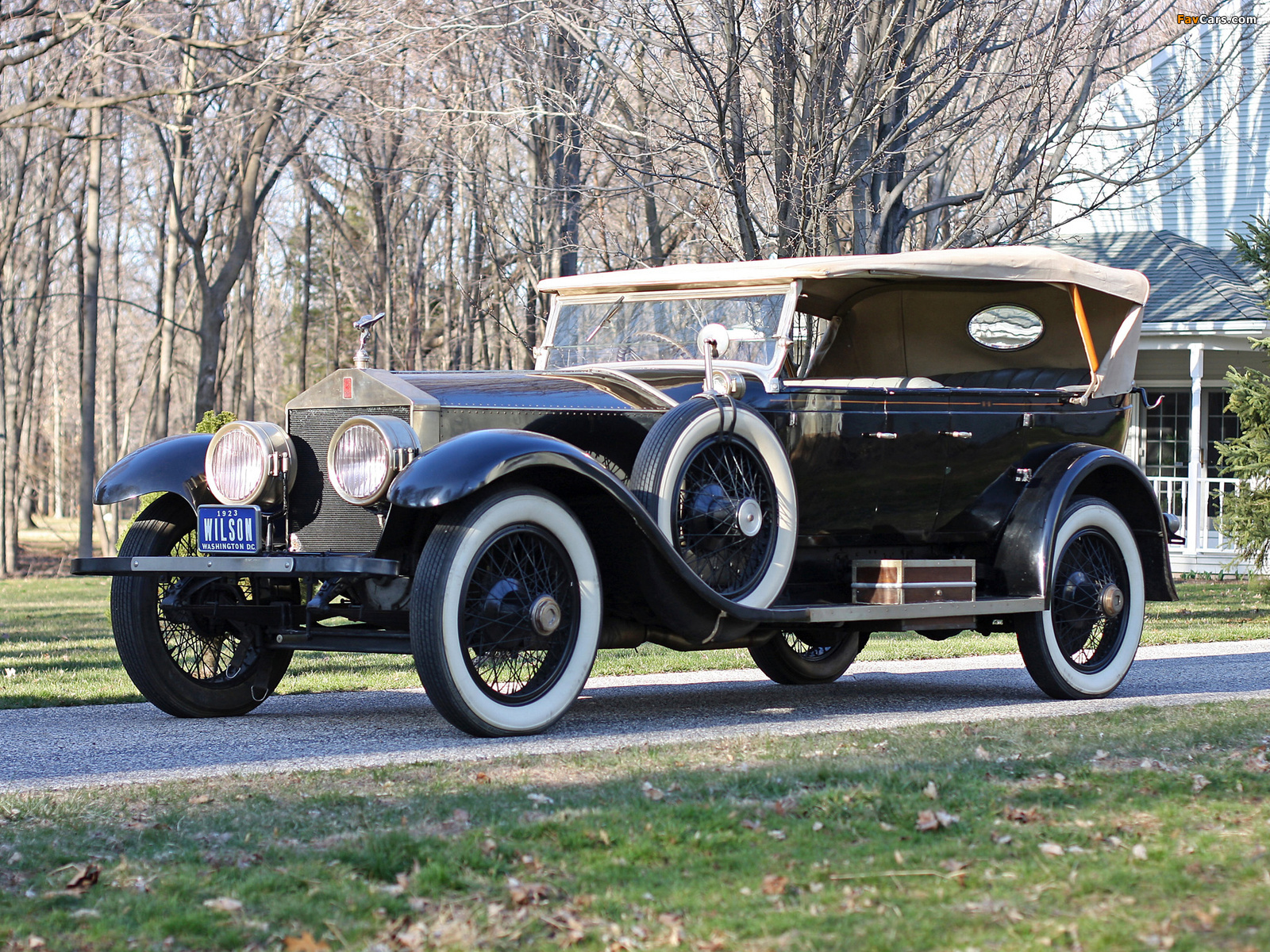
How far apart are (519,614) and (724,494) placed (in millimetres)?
1201

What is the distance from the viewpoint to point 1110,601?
7848mm

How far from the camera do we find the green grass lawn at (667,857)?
Answer: 319 cm

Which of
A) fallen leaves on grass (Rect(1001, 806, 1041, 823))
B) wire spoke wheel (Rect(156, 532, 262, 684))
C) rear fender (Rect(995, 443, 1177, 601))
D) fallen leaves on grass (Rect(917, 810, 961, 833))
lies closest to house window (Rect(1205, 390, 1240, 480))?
rear fender (Rect(995, 443, 1177, 601))

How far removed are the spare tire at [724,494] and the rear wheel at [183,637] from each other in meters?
2.06

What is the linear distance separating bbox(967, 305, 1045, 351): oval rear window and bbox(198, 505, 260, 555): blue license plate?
4.44m

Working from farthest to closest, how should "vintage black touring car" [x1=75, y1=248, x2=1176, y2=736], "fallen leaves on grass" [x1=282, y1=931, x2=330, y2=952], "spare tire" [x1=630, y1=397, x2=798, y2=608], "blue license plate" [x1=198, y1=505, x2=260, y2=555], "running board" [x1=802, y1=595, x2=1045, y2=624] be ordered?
"running board" [x1=802, y1=595, x2=1045, y2=624]
"spare tire" [x1=630, y1=397, x2=798, y2=608]
"blue license plate" [x1=198, y1=505, x2=260, y2=555]
"vintage black touring car" [x1=75, y1=248, x2=1176, y2=736]
"fallen leaves on grass" [x1=282, y1=931, x2=330, y2=952]

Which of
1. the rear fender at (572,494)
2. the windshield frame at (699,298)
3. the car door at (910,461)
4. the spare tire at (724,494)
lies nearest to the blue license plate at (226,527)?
the rear fender at (572,494)

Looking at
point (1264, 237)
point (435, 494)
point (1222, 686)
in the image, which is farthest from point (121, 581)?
point (1264, 237)

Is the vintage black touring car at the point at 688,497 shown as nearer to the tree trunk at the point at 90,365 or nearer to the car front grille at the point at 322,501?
the car front grille at the point at 322,501

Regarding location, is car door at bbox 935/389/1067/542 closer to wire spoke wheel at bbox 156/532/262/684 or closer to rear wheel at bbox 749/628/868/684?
rear wheel at bbox 749/628/868/684

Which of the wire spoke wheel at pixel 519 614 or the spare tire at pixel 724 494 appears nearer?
the wire spoke wheel at pixel 519 614

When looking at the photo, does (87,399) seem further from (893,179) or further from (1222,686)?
(1222,686)

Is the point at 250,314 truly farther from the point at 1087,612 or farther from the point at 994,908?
the point at 994,908

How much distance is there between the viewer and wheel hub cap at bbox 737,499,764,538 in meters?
6.52
